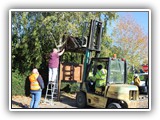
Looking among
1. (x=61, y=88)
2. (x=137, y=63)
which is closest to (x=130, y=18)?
(x=137, y=63)

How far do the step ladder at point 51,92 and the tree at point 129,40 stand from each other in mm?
1888

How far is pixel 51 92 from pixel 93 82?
1.15 metres

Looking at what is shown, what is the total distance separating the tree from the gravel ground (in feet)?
3.40

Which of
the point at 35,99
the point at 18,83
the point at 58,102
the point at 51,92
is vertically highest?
the point at 18,83

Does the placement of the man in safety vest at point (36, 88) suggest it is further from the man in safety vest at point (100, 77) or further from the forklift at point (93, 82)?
the man in safety vest at point (100, 77)

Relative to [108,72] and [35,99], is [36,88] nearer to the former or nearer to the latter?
[35,99]

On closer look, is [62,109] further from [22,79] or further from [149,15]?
[149,15]

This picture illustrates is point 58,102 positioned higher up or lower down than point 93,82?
lower down

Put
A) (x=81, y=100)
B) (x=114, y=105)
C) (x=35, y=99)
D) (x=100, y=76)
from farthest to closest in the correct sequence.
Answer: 1. (x=81, y=100)
2. (x=35, y=99)
3. (x=100, y=76)
4. (x=114, y=105)

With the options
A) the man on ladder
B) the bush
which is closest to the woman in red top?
the man on ladder

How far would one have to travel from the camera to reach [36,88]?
8461 mm

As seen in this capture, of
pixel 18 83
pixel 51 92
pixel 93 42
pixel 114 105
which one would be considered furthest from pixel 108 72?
pixel 18 83

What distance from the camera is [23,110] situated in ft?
27.0

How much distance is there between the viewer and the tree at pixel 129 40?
8.52 m
